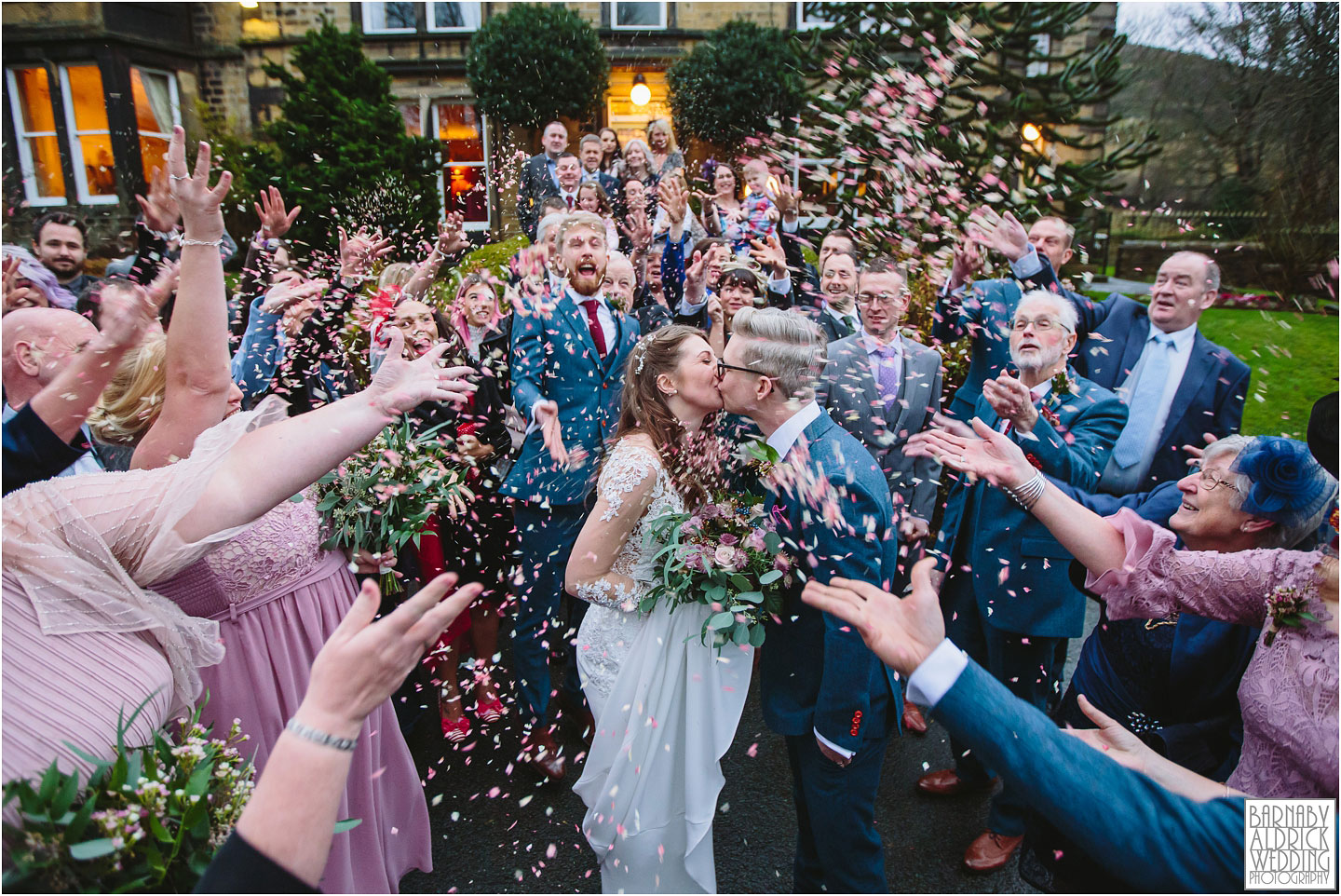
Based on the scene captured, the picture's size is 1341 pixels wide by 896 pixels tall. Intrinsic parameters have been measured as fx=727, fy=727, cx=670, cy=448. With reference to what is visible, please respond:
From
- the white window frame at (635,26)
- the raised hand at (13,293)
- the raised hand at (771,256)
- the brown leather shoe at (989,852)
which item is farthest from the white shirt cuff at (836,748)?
the white window frame at (635,26)

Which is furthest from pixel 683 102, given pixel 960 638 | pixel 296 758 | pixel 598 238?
pixel 296 758

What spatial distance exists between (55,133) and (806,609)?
18.0 metres

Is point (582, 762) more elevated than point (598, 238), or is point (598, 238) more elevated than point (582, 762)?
point (598, 238)

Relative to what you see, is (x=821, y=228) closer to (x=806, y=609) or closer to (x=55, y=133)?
(x=806, y=609)

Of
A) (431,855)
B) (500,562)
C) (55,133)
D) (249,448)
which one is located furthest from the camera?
(55,133)

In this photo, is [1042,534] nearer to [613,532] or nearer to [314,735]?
[613,532]

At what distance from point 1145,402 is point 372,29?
16646mm

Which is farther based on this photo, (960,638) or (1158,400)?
(1158,400)

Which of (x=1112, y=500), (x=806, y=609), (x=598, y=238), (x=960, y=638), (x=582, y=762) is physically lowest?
A: (x=582, y=762)

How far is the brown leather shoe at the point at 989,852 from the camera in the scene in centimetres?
319

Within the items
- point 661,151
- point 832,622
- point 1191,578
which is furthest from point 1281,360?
point 832,622

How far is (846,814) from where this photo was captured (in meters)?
2.54

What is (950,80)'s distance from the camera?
28.7ft

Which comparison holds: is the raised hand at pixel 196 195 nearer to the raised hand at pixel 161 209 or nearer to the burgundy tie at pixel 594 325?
the raised hand at pixel 161 209
